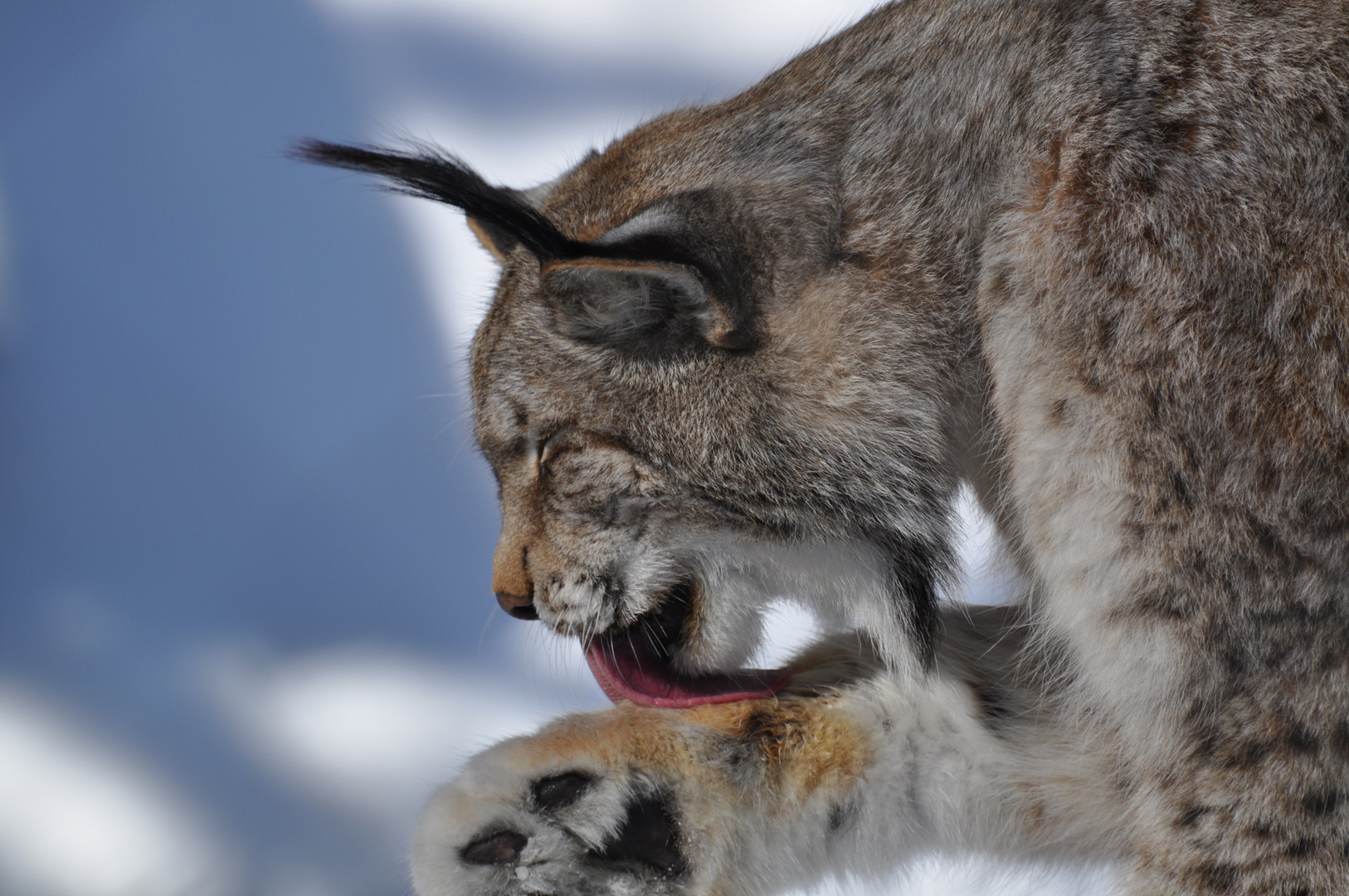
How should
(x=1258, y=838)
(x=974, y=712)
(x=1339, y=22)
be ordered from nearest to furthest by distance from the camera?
(x=1258, y=838) → (x=1339, y=22) → (x=974, y=712)

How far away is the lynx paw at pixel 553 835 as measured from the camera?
109 cm

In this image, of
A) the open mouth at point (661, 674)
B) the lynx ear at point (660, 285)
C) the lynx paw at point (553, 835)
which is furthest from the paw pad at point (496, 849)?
the lynx ear at point (660, 285)

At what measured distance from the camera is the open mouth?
1237 mm

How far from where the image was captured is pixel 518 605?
4.15 feet

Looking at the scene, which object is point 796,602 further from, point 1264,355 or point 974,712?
point 1264,355

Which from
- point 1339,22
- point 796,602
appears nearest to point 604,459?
point 796,602

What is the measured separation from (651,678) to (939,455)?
15.1 inches

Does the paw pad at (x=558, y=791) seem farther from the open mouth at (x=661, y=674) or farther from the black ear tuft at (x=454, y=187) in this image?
the black ear tuft at (x=454, y=187)

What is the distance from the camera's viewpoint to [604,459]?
3.83ft

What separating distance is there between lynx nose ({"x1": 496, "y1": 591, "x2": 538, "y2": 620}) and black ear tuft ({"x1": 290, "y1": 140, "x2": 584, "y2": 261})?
14.3 inches

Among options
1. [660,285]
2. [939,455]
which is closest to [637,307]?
[660,285]

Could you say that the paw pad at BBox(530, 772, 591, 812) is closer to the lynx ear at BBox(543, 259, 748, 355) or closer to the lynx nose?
the lynx nose

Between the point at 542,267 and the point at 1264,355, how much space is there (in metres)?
0.60

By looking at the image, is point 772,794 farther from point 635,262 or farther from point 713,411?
point 635,262
